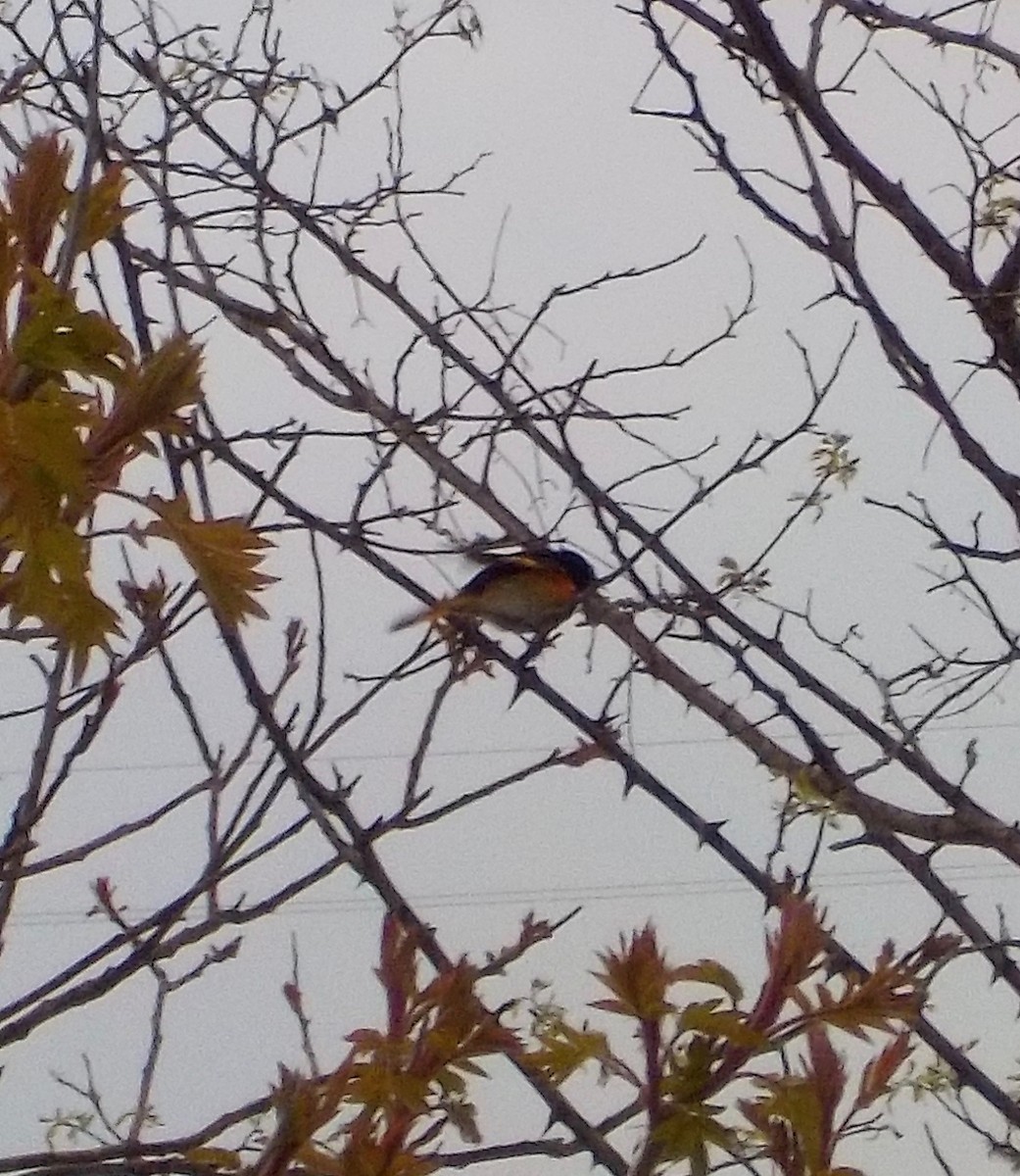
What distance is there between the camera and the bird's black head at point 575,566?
2.28 meters

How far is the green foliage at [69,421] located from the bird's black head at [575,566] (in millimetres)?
1631

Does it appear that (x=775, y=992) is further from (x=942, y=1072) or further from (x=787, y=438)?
(x=942, y=1072)

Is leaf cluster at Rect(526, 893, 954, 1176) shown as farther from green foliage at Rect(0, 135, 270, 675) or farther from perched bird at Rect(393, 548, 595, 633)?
perched bird at Rect(393, 548, 595, 633)

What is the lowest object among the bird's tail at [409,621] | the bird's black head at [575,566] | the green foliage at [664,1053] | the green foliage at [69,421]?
the green foliage at [664,1053]

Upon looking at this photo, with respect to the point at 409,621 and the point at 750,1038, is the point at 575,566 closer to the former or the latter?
the point at 409,621

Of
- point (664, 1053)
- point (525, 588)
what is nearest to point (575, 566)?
point (525, 588)

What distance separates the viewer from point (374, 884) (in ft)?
3.16

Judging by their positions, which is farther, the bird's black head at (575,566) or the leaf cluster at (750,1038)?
the bird's black head at (575,566)

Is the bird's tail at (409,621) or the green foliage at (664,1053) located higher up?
the bird's tail at (409,621)

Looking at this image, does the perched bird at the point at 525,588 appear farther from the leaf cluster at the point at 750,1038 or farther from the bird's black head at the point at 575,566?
the leaf cluster at the point at 750,1038

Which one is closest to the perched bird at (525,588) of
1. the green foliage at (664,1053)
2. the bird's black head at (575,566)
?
the bird's black head at (575,566)

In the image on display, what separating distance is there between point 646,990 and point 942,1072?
3.75 ft

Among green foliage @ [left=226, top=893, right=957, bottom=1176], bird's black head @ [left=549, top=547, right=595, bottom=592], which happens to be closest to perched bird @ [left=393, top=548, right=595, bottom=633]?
bird's black head @ [left=549, top=547, right=595, bottom=592]

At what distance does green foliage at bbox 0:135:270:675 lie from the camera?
0.54 m
